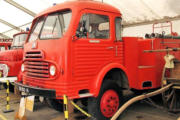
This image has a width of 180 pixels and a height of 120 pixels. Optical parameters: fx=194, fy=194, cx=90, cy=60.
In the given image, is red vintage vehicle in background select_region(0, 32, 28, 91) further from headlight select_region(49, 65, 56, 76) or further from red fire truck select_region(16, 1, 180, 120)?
headlight select_region(49, 65, 56, 76)

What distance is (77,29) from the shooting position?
3697mm

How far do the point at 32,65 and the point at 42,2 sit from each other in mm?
7668

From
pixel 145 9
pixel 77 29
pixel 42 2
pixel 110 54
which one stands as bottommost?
pixel 110 54

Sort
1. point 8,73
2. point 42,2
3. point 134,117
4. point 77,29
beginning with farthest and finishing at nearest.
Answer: point 42,2 → point 8,73 → point 134,117 → point 77,29

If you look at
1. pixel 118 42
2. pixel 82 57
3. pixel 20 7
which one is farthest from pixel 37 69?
pixel 20 7

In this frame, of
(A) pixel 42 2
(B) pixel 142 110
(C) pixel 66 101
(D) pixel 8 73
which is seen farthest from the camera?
(A) pixel 42 2

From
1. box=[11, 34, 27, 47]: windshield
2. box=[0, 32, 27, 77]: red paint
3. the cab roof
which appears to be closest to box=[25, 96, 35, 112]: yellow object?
the cab roof

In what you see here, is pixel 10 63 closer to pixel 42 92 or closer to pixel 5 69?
pixel 5 69

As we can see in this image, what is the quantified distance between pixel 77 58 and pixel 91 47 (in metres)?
0.40

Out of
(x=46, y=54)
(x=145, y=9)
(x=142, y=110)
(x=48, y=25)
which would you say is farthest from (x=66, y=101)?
(x=145, y=9)

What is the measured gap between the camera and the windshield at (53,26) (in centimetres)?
380

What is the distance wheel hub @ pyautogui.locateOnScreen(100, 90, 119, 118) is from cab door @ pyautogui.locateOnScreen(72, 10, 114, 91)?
457mm

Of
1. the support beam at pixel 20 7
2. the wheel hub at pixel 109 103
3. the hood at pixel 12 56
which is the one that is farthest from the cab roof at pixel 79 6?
the support beam at pixel 20 7

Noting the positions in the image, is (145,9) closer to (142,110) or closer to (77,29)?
(142,110)
